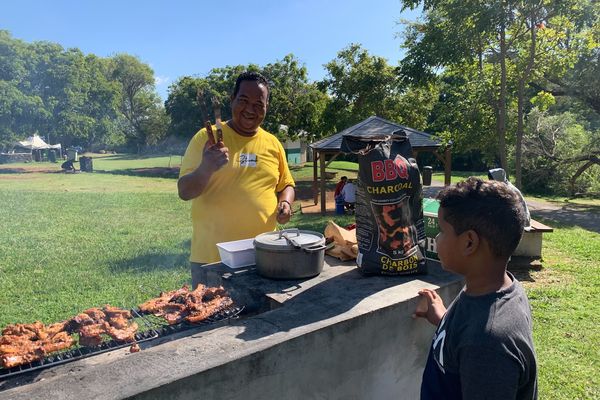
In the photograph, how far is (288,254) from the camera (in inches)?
90.9

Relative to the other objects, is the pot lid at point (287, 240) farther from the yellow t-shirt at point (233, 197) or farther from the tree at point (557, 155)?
the tree at point (557, 155)

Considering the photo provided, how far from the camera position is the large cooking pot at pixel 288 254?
230cm

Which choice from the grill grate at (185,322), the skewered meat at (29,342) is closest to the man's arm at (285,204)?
the grill grate at (185,322)

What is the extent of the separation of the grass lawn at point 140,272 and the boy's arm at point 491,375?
116 inches

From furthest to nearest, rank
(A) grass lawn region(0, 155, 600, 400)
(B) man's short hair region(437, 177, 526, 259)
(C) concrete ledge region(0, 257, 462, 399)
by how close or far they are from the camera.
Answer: (A) grass lawn region(0, 155, 600, 400) < (C) concrete ledge region(0, 257, 462, 399) < (B) man's short hair region(437, 177, 526, 259)

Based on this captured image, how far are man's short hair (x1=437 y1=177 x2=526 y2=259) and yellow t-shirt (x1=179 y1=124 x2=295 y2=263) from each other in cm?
160

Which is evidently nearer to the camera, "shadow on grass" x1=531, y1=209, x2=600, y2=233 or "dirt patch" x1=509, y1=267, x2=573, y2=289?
"dirt patch" x1=509, y1=267, x2=573, y2=289

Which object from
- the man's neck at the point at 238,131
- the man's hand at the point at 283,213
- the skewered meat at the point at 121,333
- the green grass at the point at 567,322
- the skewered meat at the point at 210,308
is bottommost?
the green grass at the point at 567,322

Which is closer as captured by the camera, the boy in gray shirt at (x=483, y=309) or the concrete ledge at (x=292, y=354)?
the boy in gray shirt at (x=483, y=309)

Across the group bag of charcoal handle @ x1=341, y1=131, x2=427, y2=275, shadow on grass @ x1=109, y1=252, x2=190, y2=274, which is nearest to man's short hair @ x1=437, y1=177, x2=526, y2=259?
bag of charcoal handle @ x1=341, y1=131, x2=427, y2=275

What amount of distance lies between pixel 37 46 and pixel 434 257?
41519 mm

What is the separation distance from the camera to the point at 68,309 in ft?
16.7

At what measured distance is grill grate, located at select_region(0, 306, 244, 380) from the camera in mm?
1596

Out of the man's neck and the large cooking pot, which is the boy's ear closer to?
the large cooking pot
